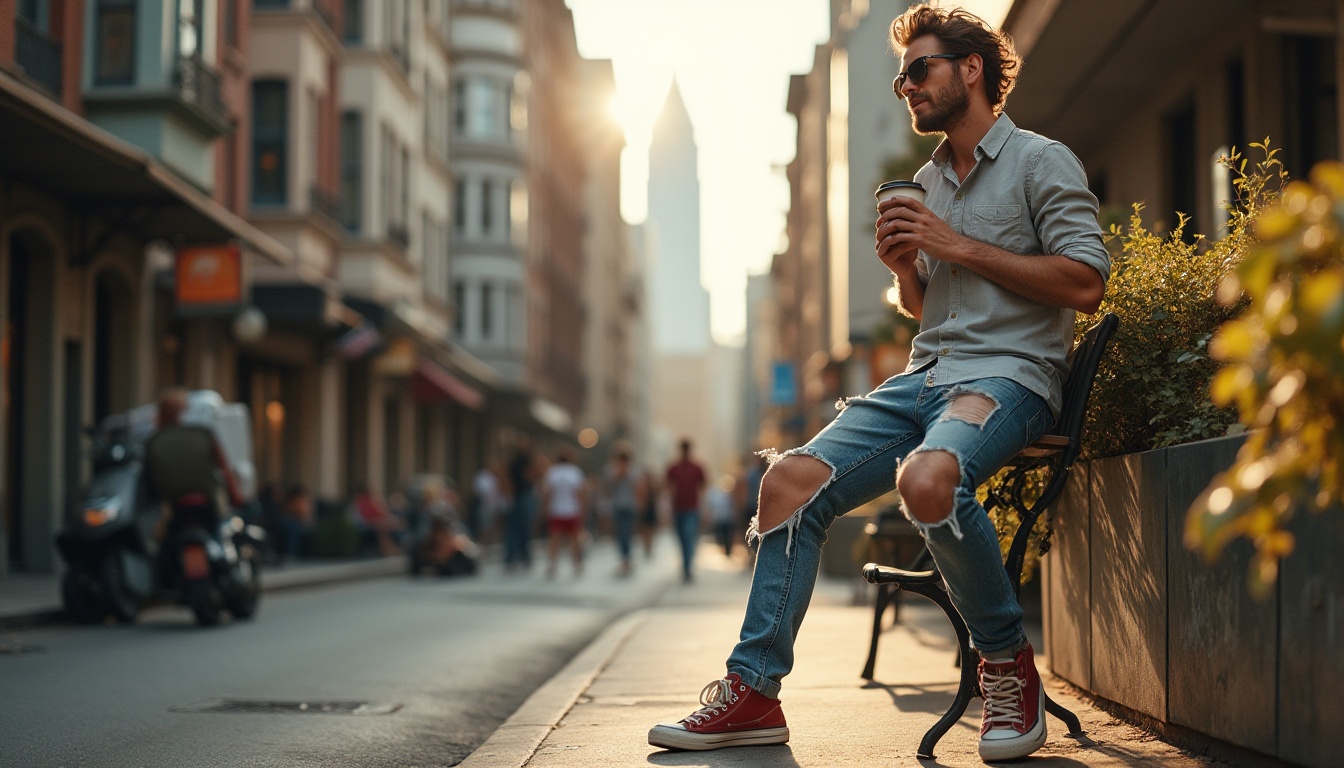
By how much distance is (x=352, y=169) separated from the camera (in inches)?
1206

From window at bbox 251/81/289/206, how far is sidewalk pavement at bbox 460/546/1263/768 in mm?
18276

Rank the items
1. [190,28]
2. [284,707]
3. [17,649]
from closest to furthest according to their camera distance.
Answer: [284,707] → [17,649] → [190,28]

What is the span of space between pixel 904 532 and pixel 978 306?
4.19 m

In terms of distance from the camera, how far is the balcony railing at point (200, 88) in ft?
62.3

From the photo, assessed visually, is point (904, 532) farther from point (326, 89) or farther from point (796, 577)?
point (326, 89)

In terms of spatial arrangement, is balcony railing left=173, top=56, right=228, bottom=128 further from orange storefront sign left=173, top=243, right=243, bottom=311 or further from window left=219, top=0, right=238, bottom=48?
window left=219, top=0, right=238, bottom=48

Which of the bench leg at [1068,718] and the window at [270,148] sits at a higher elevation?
the window at [270,148]

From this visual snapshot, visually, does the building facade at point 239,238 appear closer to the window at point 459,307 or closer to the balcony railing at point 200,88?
the balcony railing at point 200,88

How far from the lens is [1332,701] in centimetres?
308

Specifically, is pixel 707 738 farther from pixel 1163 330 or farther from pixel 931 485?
pixel 1163 330

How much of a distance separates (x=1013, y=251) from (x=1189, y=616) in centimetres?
107

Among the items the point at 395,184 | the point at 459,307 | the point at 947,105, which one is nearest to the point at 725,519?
the point at 395,184

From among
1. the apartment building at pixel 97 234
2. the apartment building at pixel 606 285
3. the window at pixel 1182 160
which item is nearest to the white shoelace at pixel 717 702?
the window at pixel 1182 160

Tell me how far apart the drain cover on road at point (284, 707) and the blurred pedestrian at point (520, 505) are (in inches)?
618
